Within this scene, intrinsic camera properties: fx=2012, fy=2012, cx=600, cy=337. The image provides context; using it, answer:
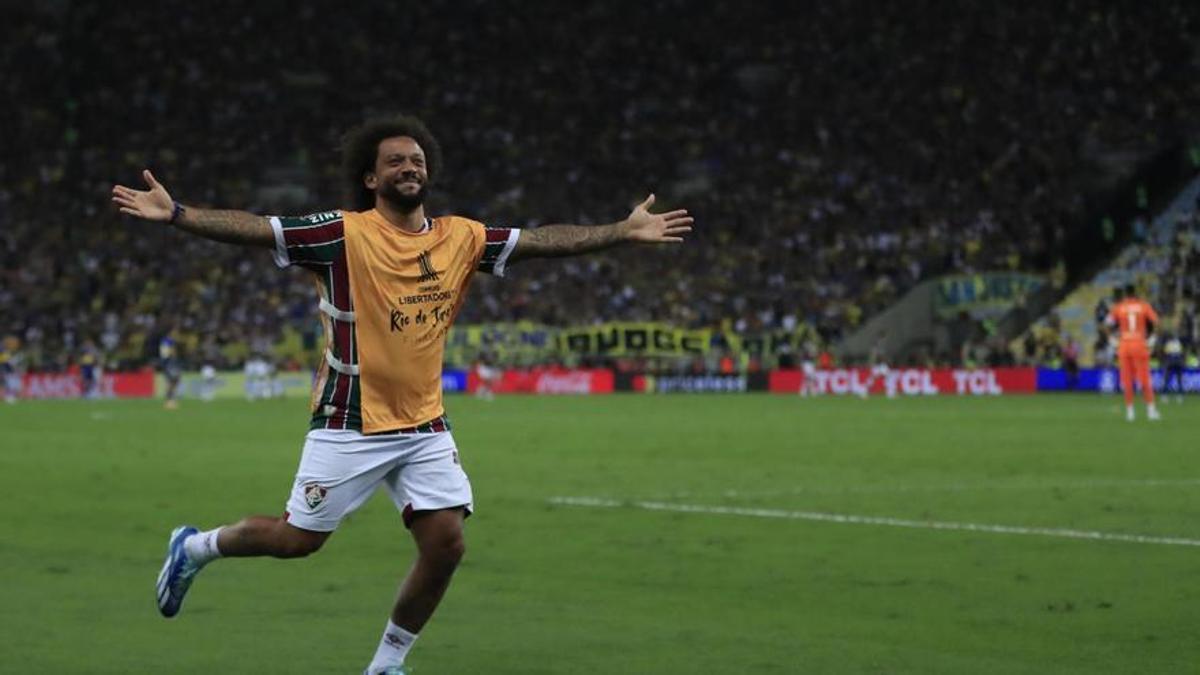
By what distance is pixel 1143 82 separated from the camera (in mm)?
59688

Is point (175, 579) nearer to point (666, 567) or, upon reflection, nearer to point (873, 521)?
point (666, 567)

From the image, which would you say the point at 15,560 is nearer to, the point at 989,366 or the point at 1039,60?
the point at 989,366

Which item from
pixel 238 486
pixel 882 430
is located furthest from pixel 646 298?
pixel 238 486

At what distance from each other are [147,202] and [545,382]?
163 ft

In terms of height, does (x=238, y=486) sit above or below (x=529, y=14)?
below

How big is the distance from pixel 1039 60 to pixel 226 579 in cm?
5207

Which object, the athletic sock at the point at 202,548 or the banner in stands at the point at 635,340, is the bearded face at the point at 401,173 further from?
the banner in stands at the point at 635,340

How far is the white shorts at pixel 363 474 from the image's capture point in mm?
8320

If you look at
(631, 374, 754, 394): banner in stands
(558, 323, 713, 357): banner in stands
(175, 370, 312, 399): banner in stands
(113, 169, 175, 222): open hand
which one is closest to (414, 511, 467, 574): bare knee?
(113, 169, 175, 222): open hand

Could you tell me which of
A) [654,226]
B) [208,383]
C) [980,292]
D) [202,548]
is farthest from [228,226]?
[980,292]

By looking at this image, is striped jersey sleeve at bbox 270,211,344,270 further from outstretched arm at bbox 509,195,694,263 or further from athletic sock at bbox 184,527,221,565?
athletic sock at bbox 184,527,221,565

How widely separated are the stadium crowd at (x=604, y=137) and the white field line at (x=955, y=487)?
3594 cm

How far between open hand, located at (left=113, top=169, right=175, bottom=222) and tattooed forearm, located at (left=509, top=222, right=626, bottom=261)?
1.54 m

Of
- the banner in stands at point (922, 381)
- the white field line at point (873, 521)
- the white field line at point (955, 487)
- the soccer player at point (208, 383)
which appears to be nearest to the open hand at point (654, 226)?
the white field line at point (873, 521)
